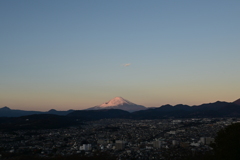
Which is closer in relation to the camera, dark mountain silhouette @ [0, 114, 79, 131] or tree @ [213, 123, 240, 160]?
tree @ [213, 123, 240, 160]

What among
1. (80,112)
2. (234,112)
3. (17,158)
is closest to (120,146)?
(17,158)

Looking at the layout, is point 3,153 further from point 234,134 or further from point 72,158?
point 234,134

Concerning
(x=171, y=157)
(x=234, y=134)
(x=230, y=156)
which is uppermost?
(x=234, y=134)

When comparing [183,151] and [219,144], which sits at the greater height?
[219,144]

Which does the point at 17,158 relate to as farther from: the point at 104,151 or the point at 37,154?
the point at 104,151

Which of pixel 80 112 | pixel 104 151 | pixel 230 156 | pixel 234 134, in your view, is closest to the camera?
pixel 230 156

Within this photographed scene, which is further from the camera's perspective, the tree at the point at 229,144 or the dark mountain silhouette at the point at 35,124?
the dark mountain silhouette at the point at 35,124

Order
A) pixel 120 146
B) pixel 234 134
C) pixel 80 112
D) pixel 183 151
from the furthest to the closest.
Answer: pixel 80 112
pixel 120 146
pixel 183 151
pixel 234 134

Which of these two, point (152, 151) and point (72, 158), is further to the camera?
point (152, 151)

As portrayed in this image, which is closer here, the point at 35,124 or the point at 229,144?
the point at 229,144
